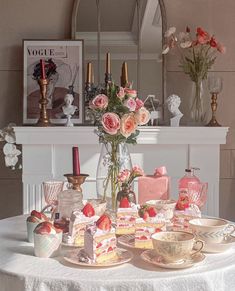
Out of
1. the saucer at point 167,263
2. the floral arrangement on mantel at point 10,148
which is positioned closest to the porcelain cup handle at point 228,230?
the saucer at point 167,263

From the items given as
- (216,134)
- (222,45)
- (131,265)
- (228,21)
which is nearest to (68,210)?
(131,265)

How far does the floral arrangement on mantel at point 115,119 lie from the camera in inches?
69.7

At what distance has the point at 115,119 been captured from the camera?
1.76 meters

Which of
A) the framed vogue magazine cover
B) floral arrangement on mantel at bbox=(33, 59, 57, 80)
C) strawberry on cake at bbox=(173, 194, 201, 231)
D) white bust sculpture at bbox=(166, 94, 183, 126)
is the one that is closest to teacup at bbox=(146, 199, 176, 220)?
strawberry on cake at bbox=(173, 194, 201, 231)

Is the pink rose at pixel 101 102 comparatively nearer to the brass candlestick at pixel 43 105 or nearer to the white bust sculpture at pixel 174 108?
the brass candlestick at pixel 43 105

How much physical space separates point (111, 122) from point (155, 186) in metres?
0.38

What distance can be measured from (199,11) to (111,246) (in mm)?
2372

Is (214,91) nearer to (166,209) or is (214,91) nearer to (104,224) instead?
(166,209)

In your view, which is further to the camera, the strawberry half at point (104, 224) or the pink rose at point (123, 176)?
the pink rose at point (123, 176)

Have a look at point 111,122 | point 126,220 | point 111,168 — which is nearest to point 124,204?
point 126,220

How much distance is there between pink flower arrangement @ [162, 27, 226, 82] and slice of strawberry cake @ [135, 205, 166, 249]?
1776 millimetres

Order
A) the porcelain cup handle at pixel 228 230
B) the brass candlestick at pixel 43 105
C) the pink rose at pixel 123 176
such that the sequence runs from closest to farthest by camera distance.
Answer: the porcelain cup handle at pixel 228 230 < the pink rose at pixel 123 176 < the brass candlestick at pixel 43 105

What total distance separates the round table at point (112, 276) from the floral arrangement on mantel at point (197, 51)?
1.93m

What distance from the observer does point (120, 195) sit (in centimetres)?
188
